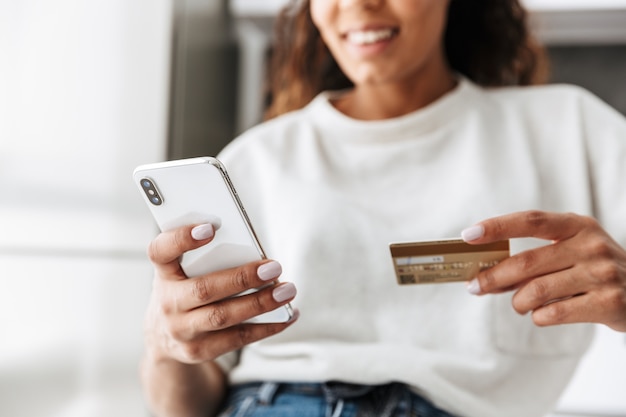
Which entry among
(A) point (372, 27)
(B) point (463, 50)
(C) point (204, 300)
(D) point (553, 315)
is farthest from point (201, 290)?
(B) point (463, 50)

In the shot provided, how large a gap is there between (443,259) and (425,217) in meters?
0.23

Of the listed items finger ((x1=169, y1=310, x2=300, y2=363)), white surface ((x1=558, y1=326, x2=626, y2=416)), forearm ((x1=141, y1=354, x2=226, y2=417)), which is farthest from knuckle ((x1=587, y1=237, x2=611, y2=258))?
white surface ((x1=558, y1=326, x2=626, y2=416))

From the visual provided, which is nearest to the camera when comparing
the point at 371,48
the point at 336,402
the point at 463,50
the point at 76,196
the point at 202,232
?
the point at 202,232

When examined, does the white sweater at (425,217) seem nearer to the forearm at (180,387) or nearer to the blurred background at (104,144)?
the forearm at (180,387)

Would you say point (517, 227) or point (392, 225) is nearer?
point (517, 227)

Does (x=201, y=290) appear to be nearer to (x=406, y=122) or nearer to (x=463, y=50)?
(x=406, y=122)

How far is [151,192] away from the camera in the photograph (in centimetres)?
64

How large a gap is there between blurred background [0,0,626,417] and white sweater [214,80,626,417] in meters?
0.26

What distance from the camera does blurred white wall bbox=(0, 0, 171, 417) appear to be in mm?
863

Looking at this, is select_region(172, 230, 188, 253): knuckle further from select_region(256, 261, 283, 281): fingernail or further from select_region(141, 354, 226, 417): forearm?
select_region(141, 354, 226, 417): forearm

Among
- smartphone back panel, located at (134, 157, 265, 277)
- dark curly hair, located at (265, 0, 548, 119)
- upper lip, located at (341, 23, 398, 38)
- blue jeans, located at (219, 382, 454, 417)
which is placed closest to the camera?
smartphone back panel, located at (134, 157, 265, 277)

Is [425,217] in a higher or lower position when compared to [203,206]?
lower

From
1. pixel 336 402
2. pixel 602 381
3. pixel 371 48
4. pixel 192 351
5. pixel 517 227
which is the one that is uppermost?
pixel 371 48

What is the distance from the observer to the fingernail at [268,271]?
62 cm
